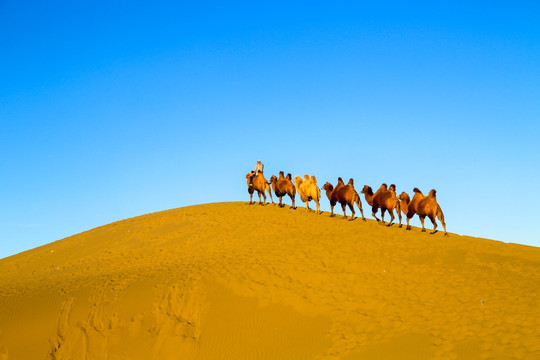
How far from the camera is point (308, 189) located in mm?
25297

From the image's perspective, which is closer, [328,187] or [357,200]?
[357,200]

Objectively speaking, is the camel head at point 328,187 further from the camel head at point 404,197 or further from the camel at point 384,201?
the camel head at point 404,197

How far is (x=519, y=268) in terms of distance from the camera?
16.4 meters

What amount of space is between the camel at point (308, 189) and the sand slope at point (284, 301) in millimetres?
4454

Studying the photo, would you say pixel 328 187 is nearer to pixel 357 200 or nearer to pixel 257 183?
pixel 357 200

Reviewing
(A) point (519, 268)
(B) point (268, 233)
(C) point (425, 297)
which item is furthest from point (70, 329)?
(A) point (519, 268)

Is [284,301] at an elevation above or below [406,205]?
below

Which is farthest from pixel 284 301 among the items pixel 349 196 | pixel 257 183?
pixel 257 183

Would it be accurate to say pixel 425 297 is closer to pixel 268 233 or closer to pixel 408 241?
pixel 408 241

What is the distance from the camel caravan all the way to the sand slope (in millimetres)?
1652

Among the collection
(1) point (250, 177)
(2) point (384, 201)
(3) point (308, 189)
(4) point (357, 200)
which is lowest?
(2) point (384, 201)

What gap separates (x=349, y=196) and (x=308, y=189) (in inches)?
104

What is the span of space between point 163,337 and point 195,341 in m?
1.00

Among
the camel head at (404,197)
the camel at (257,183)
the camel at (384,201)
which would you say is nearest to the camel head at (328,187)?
the camel at (384,201)
